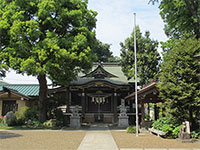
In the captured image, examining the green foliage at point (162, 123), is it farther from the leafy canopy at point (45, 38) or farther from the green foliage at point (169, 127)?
the leafy canopy at point (45, 38)

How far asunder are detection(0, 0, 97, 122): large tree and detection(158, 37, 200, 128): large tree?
673cm

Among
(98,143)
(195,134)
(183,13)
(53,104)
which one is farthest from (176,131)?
(53,104)

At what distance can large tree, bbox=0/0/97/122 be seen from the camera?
48.4ft

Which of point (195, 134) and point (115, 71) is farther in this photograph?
point (115, 71)

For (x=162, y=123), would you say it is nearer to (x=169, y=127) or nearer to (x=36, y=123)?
(x=169, y=127)

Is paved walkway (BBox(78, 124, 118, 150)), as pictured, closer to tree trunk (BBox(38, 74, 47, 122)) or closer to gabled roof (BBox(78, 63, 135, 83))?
tree trunk (BBox(38, 74, 47, 122))

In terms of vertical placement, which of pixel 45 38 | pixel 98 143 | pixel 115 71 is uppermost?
pixel 45 38

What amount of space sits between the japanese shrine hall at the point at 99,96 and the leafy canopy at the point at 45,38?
533 cm

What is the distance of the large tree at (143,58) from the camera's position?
24547mm

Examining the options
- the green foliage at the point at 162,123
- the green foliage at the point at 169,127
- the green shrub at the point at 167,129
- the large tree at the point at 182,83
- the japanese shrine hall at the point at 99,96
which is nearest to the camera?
the large tree at the point at 182,83

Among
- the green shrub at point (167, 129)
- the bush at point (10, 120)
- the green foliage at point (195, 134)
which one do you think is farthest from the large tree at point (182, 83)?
the bush at point (10, 120)

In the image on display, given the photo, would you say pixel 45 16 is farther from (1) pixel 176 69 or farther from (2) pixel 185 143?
(2) pixel 185 143

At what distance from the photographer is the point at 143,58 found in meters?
24.7

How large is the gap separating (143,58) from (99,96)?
801 cm
